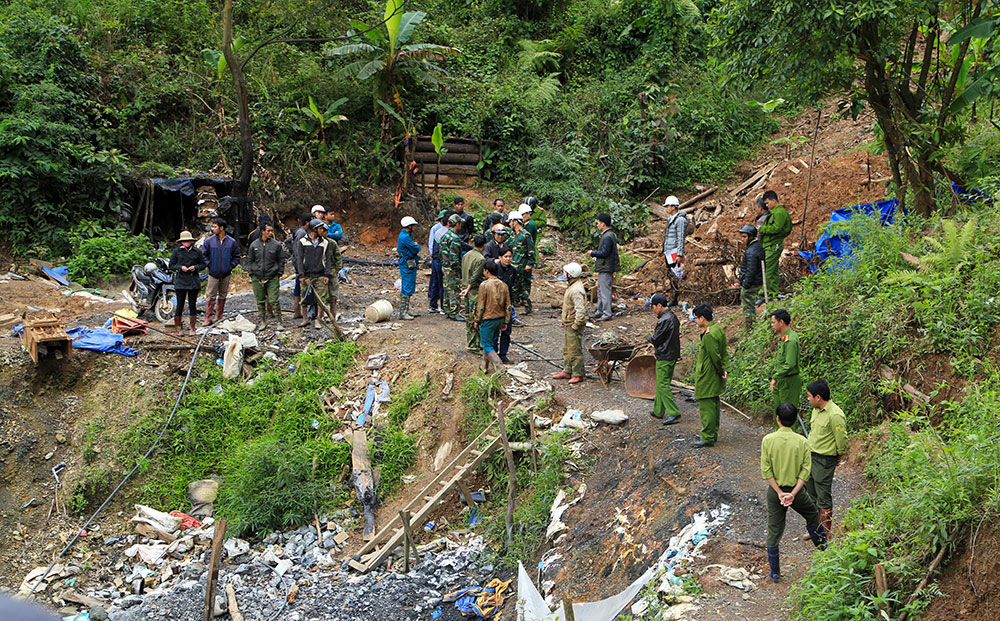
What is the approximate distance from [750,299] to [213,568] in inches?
304

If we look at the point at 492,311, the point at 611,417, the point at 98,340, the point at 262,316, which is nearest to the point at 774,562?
the point at 611,417

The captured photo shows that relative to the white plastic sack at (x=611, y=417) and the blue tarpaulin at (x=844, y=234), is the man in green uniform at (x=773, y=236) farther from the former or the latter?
the white plastic sack at (x=611, y=417)

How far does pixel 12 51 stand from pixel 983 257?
58.6ft

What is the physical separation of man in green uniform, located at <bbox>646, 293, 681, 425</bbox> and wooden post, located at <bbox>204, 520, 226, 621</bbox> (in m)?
5.00

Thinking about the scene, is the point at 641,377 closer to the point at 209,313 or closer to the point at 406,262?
the point at 406,262

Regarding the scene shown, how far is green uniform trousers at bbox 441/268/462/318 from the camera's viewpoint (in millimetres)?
12945

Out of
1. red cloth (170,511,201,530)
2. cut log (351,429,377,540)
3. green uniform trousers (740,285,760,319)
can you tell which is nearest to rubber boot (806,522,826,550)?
green uniform trousers (740,285,760,319)

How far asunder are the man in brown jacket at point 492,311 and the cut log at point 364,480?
2.20m

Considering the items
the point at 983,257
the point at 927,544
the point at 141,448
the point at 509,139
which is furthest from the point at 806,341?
the point at 509,139

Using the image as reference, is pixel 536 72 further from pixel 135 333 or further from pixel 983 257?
pixel 983 257

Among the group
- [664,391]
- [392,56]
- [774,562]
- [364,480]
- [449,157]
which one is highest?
[392,56]

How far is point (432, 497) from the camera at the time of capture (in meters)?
9.91

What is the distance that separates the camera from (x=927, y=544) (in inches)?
207

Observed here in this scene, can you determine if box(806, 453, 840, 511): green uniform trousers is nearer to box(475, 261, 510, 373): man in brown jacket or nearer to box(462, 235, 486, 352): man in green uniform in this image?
box(475, 261, 510, 373): man in brown jacket
